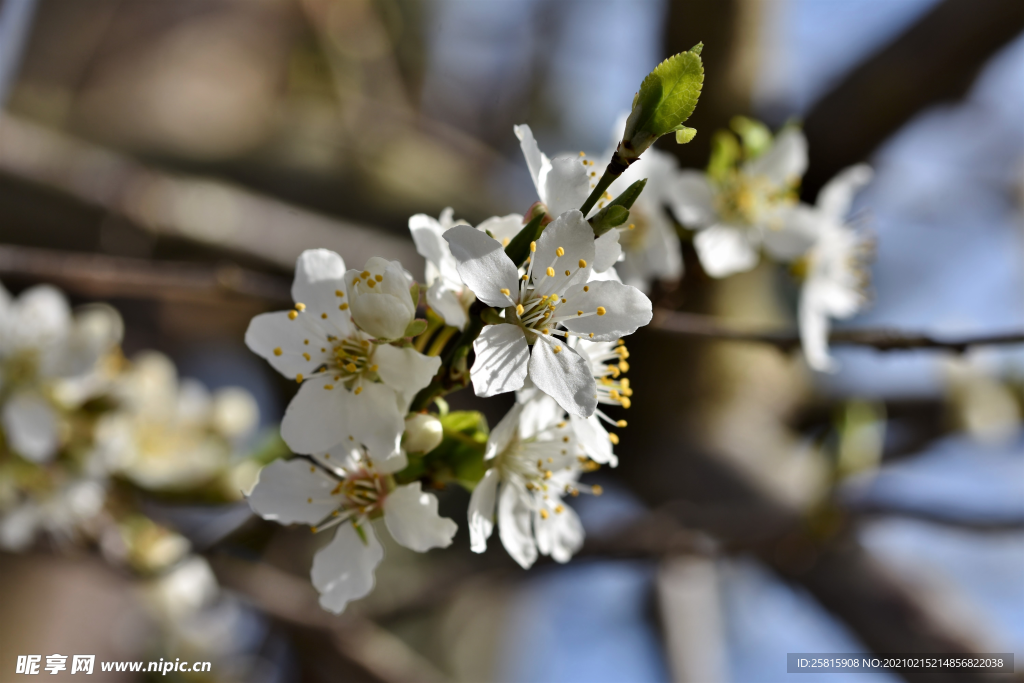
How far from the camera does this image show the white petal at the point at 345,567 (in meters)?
0.59

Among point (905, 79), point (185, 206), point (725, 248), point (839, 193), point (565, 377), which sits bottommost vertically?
point (565, 377)

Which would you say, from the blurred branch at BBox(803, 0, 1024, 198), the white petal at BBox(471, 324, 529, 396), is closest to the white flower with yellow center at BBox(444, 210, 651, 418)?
the white petal at BBox(471, 324, 529, 396)

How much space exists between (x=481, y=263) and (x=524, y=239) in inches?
2.2

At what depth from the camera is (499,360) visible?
494 mm

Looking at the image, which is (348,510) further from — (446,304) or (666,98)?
(666,98)

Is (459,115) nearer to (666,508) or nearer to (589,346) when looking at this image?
(666,508)

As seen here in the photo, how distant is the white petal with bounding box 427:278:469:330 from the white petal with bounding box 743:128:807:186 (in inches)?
26.0

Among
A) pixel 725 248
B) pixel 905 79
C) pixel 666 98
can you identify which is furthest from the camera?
pixel 905 79

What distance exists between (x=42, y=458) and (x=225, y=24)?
3.58 metres

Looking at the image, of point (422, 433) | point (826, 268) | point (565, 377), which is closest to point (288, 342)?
point (422, 433)

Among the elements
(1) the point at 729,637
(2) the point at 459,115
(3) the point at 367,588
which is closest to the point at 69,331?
(3) the point at 367,588

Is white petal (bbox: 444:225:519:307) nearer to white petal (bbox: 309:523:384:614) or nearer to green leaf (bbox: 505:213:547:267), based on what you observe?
green leaf (bbox: 505:213:547:267)

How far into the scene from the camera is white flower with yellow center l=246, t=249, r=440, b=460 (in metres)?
0.52

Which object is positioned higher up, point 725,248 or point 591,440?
point 725,248
